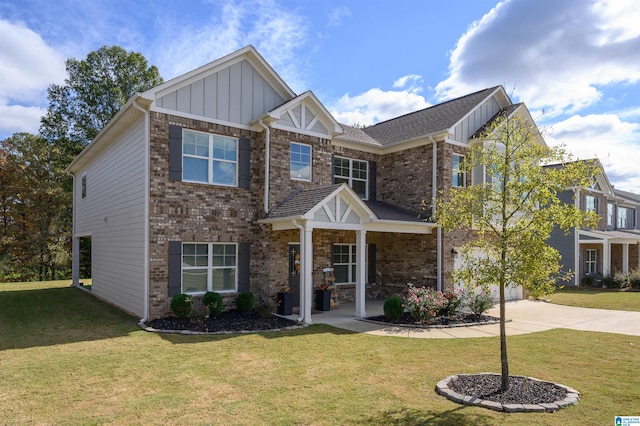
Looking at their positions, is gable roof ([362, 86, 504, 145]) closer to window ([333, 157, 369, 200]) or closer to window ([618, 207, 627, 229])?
window ([333, 157, 369, 200])

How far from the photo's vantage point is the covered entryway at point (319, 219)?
1124 cm

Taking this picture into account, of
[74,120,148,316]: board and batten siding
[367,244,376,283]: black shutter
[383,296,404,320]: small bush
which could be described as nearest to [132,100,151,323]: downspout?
[74,120,148,316]: board and batten siding

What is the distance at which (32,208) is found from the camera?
90.5 ft

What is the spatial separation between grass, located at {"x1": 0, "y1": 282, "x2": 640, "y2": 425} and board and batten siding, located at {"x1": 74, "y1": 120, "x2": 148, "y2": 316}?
197cm

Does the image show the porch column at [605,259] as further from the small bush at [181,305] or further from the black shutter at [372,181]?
the small bush at [181,305]

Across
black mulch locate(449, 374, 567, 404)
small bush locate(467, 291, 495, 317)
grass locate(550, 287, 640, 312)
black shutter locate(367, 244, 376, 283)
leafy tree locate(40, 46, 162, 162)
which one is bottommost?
grass locate(550, 287, 640, 312)

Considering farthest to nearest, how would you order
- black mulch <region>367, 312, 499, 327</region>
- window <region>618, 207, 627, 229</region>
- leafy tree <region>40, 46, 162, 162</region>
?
1. window <region>618, 207, 627, 229</region>
2. leafy tree <region>40, 46, 162, 162</region>
3. black mulch <region>367, 312, 499, 327</region>

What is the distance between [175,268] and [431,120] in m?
11.5

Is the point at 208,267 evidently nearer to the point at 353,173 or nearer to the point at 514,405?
the point at 353,173

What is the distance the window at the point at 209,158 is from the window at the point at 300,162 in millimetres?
1851

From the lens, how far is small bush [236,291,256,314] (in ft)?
39.5

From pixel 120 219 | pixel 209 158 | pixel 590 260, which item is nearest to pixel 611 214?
pixel 590 260

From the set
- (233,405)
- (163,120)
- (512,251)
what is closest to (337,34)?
(163,120)

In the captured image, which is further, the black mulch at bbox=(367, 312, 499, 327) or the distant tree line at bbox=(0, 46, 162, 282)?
the distant tree line at bbox=(0, 46, 162, 282)
